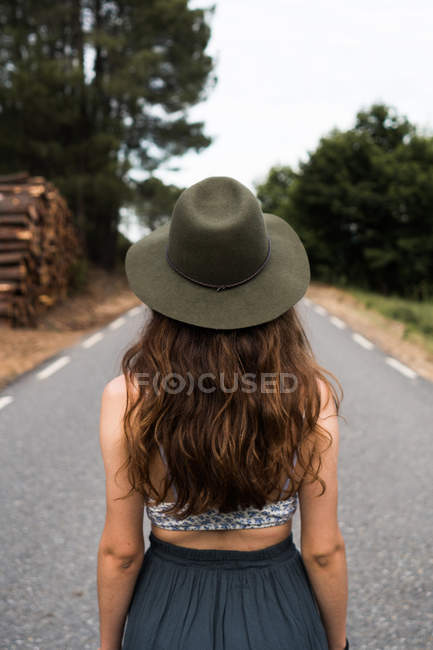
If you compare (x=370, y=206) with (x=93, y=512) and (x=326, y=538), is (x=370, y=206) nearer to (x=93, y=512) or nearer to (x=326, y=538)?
(x=93, y=512)

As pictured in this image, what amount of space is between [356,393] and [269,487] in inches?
202

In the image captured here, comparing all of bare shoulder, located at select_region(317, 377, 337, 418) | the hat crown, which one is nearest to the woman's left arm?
the hat crown

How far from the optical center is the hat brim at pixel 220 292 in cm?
118

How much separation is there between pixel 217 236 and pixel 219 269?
0.24ft

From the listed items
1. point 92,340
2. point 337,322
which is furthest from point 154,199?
point 92,340

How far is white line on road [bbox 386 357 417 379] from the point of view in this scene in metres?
7.32

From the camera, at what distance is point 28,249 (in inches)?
463

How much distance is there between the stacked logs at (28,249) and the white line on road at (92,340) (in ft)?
5.66

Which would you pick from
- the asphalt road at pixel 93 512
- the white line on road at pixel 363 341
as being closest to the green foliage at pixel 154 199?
the white line on road at pixel 363 341

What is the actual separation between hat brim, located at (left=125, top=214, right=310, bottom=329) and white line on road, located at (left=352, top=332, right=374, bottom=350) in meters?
8.22

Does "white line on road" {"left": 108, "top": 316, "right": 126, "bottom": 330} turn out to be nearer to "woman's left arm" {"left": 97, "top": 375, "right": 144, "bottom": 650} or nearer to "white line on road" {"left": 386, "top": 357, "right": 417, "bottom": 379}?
"white line on road" {"left": 386, "top": 357, "right": 417, "bottom": 379}

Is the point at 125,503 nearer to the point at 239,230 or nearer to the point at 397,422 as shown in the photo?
the point at 239,230

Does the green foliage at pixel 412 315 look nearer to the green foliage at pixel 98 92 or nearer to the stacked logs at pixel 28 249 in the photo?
the stacked logs at pixel 28 249

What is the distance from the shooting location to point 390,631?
2.34m
